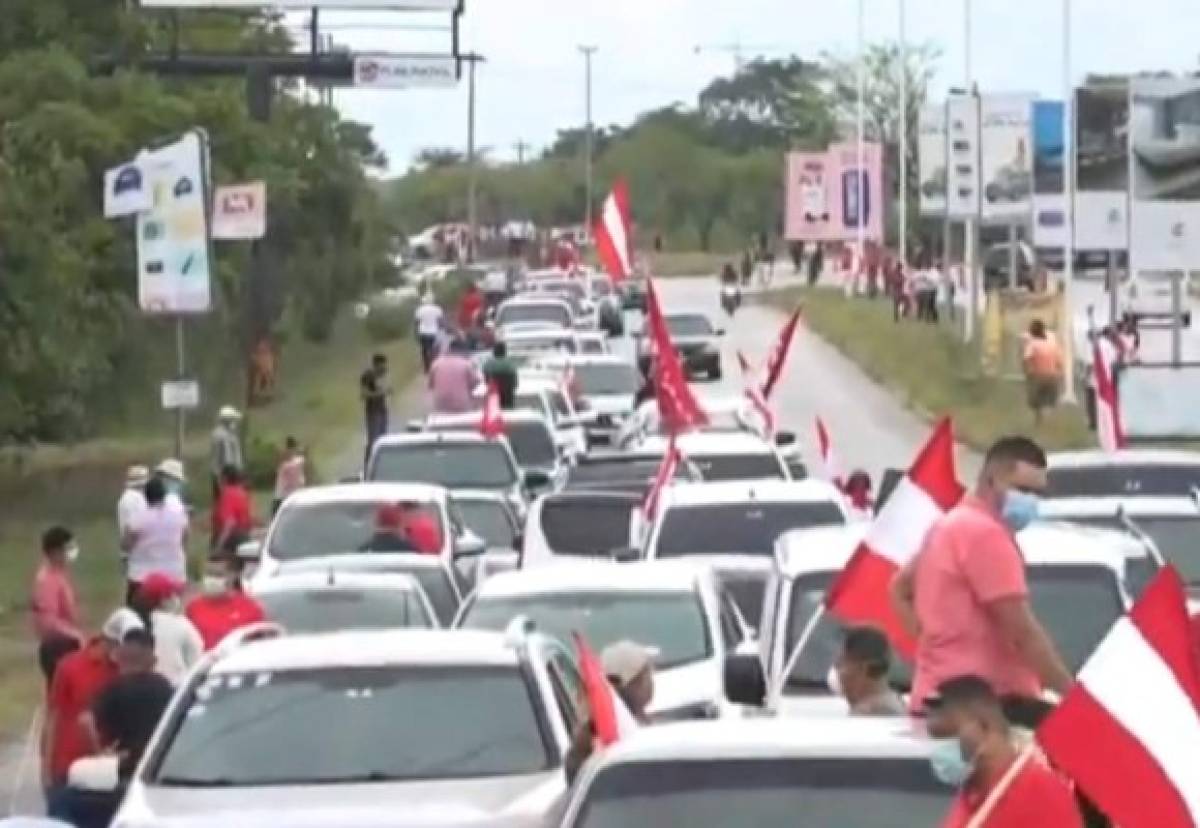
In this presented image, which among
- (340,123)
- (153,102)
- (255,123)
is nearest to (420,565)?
(153,102)

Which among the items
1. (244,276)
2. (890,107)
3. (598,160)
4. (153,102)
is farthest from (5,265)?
(598,160)

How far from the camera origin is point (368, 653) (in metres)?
14.2

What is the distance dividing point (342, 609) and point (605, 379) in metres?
27.4

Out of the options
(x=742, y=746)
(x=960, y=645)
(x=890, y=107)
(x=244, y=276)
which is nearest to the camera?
(x=742, y=746)

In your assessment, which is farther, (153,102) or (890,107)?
(890,107)

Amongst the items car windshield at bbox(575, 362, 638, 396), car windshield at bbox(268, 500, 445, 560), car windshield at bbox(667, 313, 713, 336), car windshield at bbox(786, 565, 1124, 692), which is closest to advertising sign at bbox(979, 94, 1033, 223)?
car windshield at bbox(667, 313, 713, 336)

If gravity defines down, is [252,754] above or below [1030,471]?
below

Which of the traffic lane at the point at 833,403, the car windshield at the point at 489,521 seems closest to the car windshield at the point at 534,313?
the traffic lane at the point at 833,403

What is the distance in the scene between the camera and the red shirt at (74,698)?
16.3 meters

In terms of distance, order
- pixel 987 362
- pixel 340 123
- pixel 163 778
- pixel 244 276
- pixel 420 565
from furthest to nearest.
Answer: pixel 340 123, pixel 987 362, pixel 244 276, pixel 420 565, pixel 163 778

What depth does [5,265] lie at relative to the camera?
122ft

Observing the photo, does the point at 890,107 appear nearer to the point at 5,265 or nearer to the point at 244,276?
the point at 244,276

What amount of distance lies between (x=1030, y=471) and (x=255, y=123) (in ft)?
120

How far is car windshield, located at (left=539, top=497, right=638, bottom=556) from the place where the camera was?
27.2 meters
